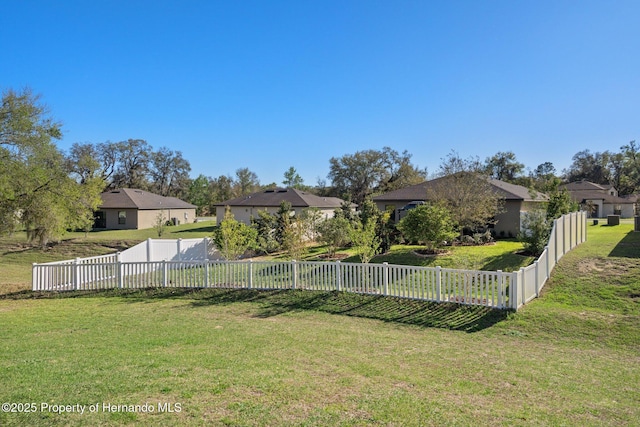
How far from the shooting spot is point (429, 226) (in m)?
16.2

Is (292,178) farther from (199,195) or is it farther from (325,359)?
(325,359)

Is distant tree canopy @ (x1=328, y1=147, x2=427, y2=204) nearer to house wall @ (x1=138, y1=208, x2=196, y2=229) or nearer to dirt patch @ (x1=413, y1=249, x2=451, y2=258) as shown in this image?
house wall @ (x1=138, y1=208, x2=196, y2=229)

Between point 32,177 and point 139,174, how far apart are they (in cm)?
5633

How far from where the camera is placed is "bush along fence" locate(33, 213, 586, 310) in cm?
1001

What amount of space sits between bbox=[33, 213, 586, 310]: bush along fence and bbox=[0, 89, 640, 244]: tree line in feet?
9.68

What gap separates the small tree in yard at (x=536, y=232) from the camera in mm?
15320

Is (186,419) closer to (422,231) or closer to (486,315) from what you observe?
(486,315)

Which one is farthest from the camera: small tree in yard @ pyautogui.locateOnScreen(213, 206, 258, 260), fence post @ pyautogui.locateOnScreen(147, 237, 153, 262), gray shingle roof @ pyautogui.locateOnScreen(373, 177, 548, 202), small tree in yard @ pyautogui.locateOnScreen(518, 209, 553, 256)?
gray shingle roof @ pyautogui.locateOnScreen(373, 177, 548, 202)

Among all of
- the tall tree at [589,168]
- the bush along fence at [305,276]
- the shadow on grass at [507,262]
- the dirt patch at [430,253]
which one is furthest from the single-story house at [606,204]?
the bush along fence at [305,276]

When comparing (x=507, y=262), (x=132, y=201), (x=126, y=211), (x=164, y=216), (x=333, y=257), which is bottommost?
(x=333, y=257)

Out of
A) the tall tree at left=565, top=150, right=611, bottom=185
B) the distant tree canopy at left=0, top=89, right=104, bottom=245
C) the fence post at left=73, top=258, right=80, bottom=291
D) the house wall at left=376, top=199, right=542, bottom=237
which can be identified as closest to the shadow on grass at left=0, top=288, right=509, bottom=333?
the fence post at left=73, top=258, right=80, bottom=291

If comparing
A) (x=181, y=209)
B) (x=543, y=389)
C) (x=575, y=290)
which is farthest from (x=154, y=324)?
(x=181, y=209)

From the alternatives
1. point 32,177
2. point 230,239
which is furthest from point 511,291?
point 32,177

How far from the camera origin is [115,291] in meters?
12.7
